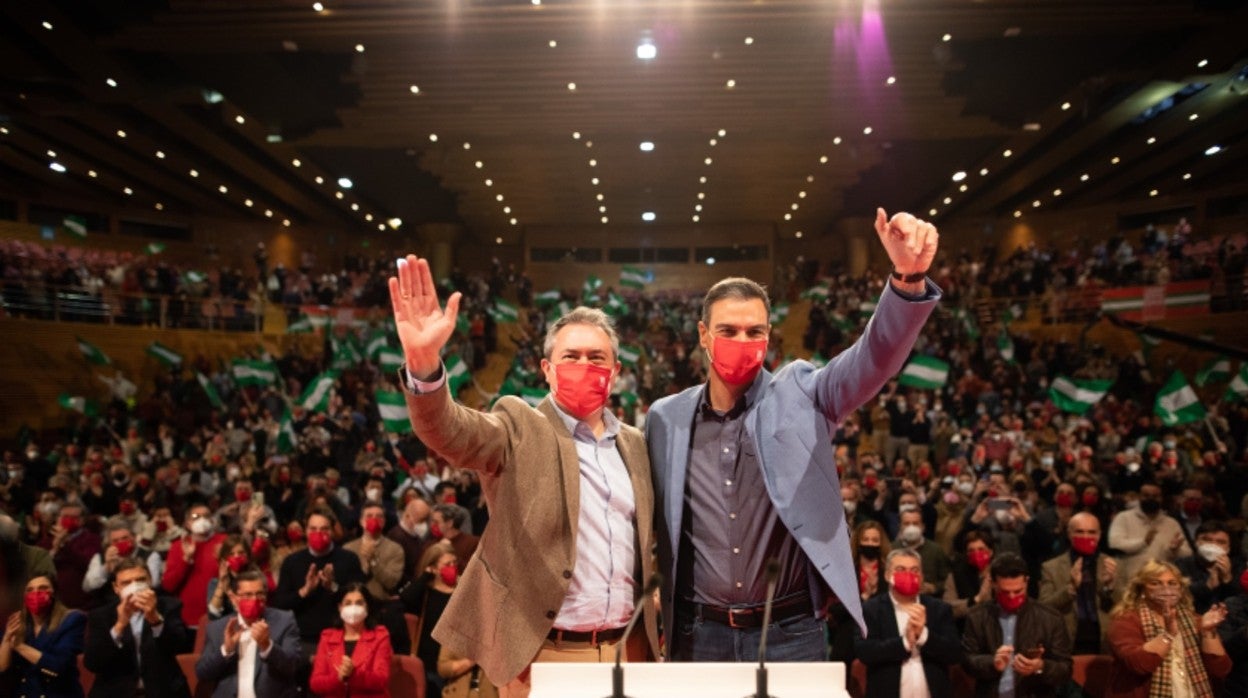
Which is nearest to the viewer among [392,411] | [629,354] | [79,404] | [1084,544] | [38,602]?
[38,602]

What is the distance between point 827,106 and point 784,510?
1726cm

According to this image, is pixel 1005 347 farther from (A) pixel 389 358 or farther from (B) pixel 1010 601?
(B) pixel 1010 601

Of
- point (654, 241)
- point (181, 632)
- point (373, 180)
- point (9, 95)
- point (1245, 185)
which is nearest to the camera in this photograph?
point (181, 632)

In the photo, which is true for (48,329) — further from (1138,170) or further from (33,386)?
(1138,170)

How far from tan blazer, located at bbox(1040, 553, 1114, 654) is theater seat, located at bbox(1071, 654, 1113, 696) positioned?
2.28 ft

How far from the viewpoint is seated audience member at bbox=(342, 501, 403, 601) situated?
6.62 m

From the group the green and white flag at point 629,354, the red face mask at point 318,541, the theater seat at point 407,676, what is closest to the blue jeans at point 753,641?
Answer: the theater seat at point 407,676

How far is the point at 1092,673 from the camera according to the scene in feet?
17.7

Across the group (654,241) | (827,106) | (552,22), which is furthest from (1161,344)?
(654,241)

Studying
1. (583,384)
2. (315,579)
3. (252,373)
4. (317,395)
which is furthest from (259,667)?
(252,373)

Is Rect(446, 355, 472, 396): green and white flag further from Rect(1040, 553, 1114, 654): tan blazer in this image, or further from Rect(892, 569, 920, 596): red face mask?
Rect(892, 569, 920, 596): red face mask

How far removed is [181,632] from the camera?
582 centimetres

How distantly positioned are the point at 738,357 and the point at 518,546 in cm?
72

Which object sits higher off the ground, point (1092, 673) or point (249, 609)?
point (249, 609)
